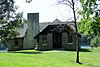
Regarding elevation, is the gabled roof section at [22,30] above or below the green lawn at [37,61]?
above

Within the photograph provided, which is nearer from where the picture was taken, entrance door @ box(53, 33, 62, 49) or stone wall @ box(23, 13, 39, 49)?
entrance door @ box(53, 33, 62, 49)

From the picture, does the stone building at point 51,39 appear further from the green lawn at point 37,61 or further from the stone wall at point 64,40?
the green lawn at point 37,61

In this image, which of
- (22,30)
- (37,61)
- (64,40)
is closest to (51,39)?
(64,40)

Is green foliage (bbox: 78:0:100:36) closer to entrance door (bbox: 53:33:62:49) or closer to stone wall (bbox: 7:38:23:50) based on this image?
entrance door (bbox: 53:33:62:49)

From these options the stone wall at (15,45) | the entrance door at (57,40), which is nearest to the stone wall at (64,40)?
the entrance door at (57,40)

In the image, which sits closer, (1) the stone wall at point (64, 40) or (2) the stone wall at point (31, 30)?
(1) the stone wall at point (64, 40)

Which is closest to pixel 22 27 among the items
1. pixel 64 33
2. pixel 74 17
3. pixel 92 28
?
pixel 64 33

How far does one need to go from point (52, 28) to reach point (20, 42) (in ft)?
34.3

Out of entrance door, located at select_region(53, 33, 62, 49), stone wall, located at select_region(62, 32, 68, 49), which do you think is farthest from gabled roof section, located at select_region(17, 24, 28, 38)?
stone wall, located at select_region(62, 32, 68, 49)

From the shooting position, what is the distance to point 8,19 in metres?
64.0

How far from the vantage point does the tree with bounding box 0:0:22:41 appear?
2462 inches

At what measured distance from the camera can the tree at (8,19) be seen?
62.5 meters

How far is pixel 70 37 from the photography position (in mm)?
58406

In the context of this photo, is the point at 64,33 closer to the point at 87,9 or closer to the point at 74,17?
the point at 74,17
